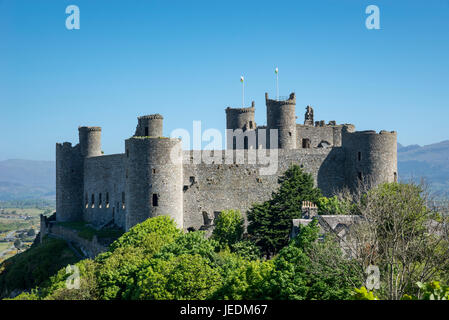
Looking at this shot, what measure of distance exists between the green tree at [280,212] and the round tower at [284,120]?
7522mm

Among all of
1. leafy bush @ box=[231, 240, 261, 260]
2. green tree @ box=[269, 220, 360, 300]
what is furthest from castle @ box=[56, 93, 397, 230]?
green tree @ box=[269, 220, 360, 300]

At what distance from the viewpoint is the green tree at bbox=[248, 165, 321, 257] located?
135 ft

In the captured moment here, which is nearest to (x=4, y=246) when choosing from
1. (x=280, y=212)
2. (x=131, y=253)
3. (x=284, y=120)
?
(x=284, y=120)

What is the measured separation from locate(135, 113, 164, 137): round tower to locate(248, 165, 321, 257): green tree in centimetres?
969

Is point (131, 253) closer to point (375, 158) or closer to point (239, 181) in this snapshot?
point (239, 181)

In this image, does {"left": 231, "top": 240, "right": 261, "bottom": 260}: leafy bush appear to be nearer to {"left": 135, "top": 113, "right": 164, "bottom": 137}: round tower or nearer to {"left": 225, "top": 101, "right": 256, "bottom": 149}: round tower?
{"left": 135, "top": 113, "right": 164, "bottom": 137}: round tower

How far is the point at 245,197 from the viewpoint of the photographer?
48062 mm

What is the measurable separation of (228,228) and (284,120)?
14405 mm

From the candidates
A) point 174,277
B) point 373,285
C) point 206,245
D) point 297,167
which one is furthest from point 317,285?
point 297,167

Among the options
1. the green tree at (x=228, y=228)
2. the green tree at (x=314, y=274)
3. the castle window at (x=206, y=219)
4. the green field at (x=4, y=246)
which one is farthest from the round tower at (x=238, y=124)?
the green field at (x=4, y=246)

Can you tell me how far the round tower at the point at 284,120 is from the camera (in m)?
54.0

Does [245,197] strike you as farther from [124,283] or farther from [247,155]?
[124,283]
